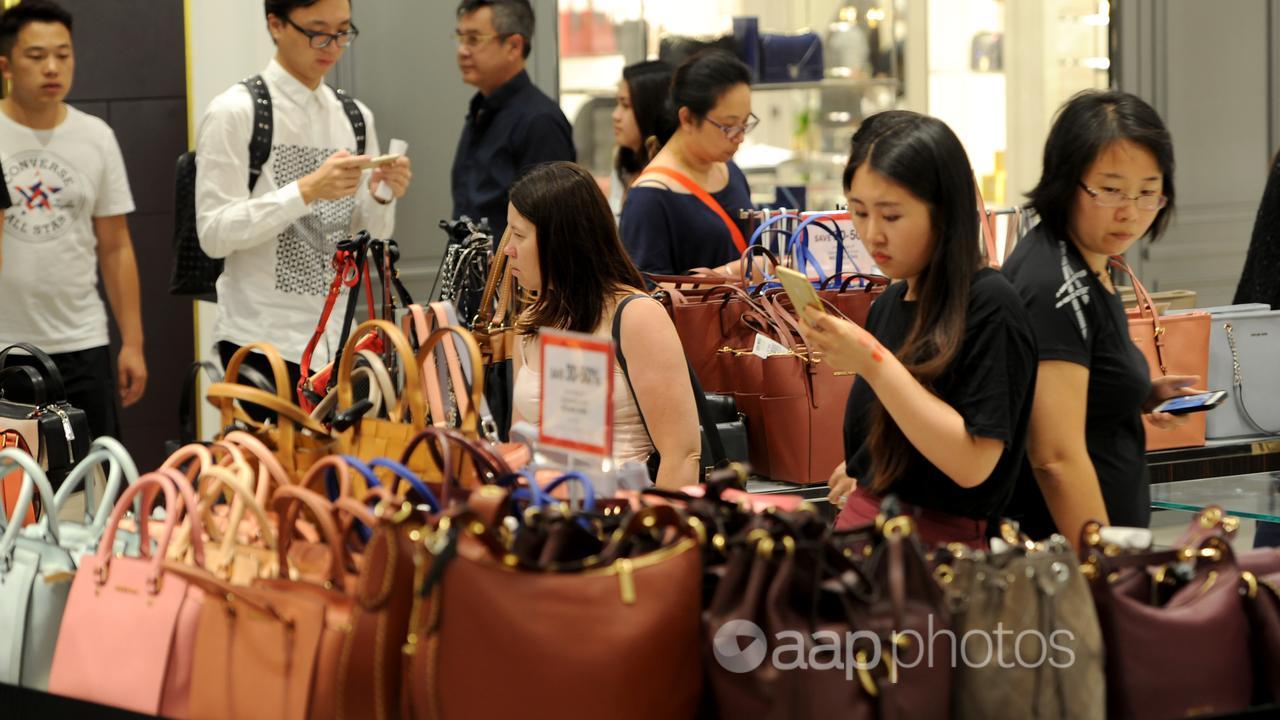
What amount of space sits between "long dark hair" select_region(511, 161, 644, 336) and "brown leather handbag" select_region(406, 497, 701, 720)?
1.34 meters

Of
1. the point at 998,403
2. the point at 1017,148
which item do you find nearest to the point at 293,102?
the point at 998,403

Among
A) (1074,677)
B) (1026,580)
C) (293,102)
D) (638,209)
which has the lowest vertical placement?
(1074,677)

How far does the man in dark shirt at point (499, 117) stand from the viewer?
17.4 ft

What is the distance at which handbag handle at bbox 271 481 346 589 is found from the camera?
1.90 meters

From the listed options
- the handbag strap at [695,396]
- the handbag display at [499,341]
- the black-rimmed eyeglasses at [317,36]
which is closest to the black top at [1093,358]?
the handbag strap at [695,396]

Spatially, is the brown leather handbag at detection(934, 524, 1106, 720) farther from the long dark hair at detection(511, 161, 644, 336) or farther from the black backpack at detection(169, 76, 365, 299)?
the black backpack at detection(169, 76, 365, 299)

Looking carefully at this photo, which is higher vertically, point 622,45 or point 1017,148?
point 622,45

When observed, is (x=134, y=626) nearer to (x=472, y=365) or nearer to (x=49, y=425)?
(x=472, y=365)

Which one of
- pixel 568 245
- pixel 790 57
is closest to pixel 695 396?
pixel 568 245

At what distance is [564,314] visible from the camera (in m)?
3.05

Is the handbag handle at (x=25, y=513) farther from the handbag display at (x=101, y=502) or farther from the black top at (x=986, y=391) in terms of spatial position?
the black top at (x=986, y=391)

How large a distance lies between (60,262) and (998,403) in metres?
3.55

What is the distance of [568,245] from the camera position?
305 centimetres

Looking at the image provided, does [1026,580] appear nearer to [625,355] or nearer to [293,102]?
[625,355]
